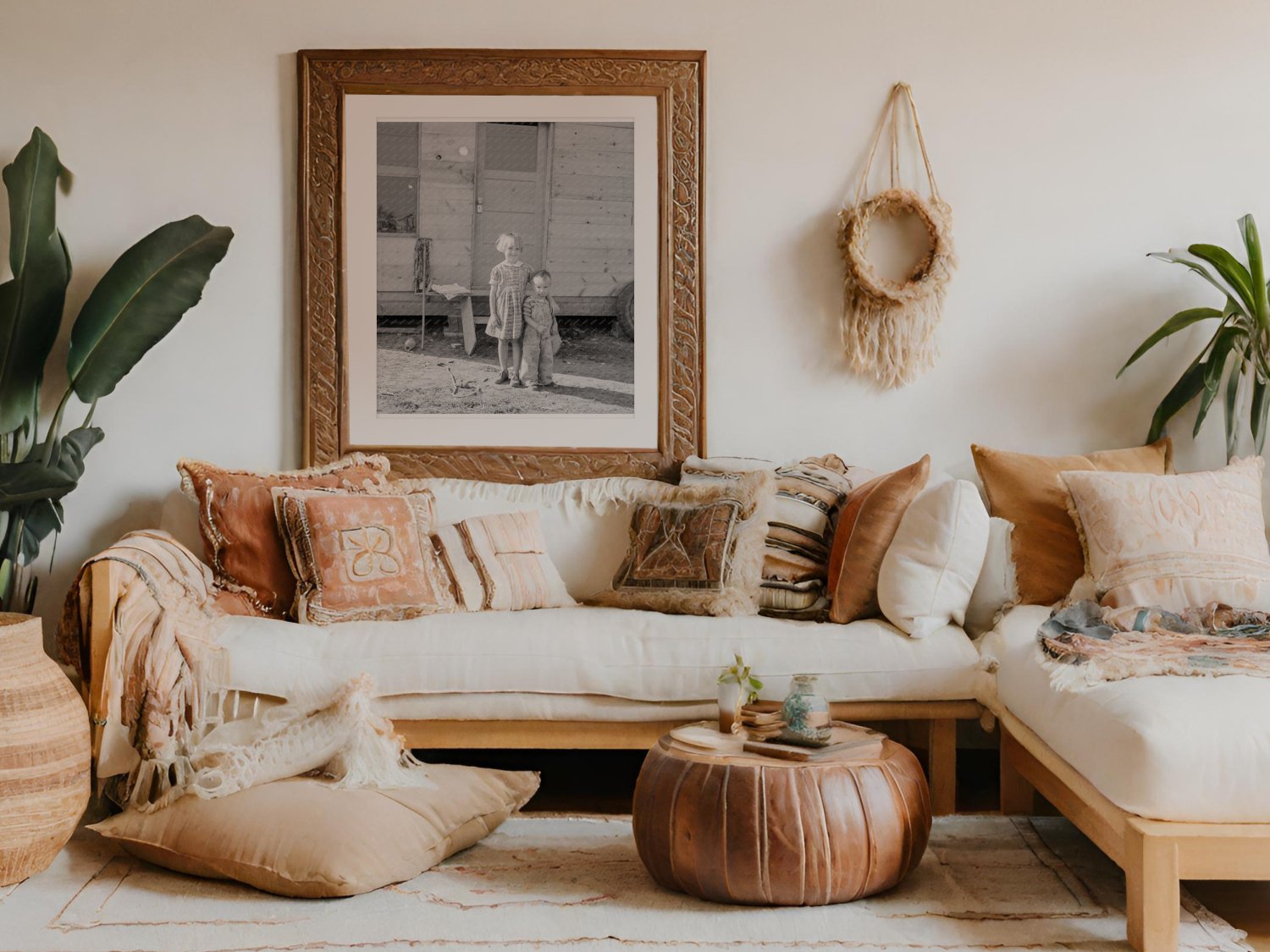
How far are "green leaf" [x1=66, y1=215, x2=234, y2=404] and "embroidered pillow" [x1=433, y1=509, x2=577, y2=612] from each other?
41.9 inches

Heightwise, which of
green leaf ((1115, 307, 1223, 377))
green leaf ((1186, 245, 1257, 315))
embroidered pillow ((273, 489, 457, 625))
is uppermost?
green leaf ((1186, 245, 1257, 315))

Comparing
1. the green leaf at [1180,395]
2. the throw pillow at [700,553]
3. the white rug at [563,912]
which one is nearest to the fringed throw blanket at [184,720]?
the white rug at [563,912]

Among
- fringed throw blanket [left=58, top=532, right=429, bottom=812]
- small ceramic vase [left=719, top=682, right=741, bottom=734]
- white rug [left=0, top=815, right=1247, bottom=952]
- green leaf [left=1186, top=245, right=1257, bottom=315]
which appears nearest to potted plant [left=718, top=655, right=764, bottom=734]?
small ceramic vase [left=719, top=682, right=741, bottom=734]

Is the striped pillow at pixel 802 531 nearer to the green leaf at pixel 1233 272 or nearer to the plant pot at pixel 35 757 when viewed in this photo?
the green leaf at pixel 1233 272

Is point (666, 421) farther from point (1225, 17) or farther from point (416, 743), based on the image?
point (1225, 17)

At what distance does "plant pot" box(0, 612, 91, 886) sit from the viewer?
7.83 ft

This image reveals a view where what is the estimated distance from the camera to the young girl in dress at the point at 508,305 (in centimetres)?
377

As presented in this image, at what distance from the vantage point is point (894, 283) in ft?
12.2

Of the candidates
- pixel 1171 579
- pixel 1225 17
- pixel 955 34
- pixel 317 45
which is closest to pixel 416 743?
pixel 1171 579

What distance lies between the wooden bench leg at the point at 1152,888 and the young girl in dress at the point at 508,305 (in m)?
2.36

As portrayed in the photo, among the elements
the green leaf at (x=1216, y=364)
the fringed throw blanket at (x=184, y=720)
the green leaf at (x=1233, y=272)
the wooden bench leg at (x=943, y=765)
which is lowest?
the wooden bench leg at (x=943, y=765)

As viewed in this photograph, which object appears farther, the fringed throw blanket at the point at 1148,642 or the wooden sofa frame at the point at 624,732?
the wooden sofa frame at the point at 624,732

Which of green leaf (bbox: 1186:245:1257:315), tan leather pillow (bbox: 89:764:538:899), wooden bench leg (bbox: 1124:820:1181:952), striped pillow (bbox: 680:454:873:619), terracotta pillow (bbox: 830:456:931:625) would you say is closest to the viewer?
wooden bench leg (bbox: 1124:820:1181:952)

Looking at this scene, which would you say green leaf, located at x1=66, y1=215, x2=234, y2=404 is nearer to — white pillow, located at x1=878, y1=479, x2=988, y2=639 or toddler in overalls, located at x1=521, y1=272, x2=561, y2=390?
toddler in overalls, located at x1=521, y1=272, x2=561, y2=390
